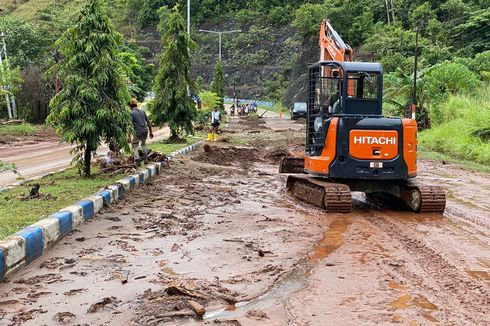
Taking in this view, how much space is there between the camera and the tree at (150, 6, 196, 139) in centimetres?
2086

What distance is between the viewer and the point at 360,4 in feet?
195

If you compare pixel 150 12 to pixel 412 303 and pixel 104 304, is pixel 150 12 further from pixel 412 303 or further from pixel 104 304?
pixel 412 303

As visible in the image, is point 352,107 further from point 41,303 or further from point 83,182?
point 41,303

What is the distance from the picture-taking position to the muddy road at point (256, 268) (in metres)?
4.31

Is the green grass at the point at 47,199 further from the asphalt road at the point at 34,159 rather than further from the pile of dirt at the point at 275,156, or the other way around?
the pile of dirt at the point at 275,156

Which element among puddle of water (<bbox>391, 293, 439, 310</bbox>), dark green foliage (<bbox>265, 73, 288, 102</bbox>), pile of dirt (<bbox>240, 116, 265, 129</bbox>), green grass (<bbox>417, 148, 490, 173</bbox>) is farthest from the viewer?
dark green foliage (<bbox>265, 73, 288, 102</bbox>)

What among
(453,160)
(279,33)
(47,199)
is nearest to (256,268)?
(47,199)

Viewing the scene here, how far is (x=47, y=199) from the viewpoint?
8.31 metres

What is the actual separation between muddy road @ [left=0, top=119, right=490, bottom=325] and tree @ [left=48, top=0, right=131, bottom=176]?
1837 mm

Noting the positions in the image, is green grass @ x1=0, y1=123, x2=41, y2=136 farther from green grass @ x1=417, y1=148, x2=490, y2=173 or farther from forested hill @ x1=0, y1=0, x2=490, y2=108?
green grass @ x1=417, y1=148, x2=490, y2=173

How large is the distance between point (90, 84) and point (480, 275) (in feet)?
25.5

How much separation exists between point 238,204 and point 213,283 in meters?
4.47

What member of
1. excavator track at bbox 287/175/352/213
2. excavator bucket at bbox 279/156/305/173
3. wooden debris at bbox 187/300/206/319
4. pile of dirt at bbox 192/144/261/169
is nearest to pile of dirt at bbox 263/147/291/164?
pile of dirt at bbox 192/144/261/169

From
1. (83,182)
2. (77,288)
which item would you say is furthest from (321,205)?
(77,288)
